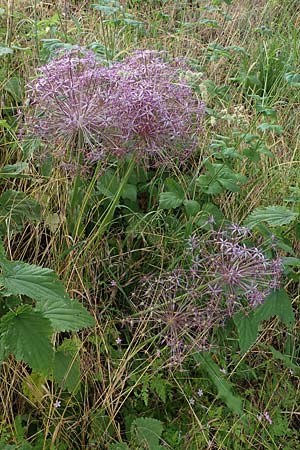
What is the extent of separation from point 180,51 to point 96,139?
4.43ft

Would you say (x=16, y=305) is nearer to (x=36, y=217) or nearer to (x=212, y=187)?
(x=36, y=217)

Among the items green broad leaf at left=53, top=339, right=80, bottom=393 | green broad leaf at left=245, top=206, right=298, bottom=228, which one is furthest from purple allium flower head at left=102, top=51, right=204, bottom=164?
green broad leaf at left=53, top=339, right=80, bottom=393

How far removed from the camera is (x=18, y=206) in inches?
74.6

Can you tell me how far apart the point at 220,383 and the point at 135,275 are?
40 cm

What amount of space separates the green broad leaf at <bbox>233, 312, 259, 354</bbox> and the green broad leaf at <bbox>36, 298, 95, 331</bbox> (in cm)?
40

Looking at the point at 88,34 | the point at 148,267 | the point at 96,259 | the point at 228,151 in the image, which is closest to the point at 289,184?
the point at 228,151

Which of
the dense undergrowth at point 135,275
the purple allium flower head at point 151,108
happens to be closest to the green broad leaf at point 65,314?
the dense undergrowth at point 135,275

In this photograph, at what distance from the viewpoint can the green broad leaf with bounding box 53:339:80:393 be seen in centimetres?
163

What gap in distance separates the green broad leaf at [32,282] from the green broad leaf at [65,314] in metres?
0.09

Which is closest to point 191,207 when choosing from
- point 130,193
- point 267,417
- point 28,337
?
point 130,193

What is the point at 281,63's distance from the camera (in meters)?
3.12

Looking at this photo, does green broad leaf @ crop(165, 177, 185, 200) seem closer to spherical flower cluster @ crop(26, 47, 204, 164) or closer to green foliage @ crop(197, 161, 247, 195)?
green foliage @ crop(197, 161, 247, 195)

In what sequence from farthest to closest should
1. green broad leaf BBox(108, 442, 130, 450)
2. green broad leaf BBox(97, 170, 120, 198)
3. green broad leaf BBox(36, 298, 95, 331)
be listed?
green broad leaf BBox(97, 170, 120, 198) → green broad leaf BBox(108, 442, 130, 450) → green broad leaf BBox(36, 298, 95, 331)

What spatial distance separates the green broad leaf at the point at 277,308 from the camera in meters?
1.76
